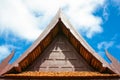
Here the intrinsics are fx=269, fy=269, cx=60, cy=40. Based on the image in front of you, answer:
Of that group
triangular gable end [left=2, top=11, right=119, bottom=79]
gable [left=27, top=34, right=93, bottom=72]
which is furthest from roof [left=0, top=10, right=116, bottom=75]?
gable [left=27, top=34, right=93, bottom=72]

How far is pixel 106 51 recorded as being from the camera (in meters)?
9.47

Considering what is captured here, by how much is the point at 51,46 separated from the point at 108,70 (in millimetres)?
2305

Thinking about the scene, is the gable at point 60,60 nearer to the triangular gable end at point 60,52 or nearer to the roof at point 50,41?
the triangular gable end at point 60,52

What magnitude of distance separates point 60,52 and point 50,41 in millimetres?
595

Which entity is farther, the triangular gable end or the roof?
the triangular gable end

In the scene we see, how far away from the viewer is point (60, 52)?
9.47 m

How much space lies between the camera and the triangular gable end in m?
8.64

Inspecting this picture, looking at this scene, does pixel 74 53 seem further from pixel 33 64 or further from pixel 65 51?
pixel 33 64

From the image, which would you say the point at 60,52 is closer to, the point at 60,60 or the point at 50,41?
the point at 60,60

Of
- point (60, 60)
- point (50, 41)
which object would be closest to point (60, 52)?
point (60, 60)

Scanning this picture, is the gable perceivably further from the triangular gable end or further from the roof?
the roof

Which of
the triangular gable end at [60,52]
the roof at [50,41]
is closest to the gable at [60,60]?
the triangular gable end at [60,52]

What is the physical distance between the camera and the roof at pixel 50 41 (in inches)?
333

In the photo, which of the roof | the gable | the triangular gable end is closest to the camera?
the roof
